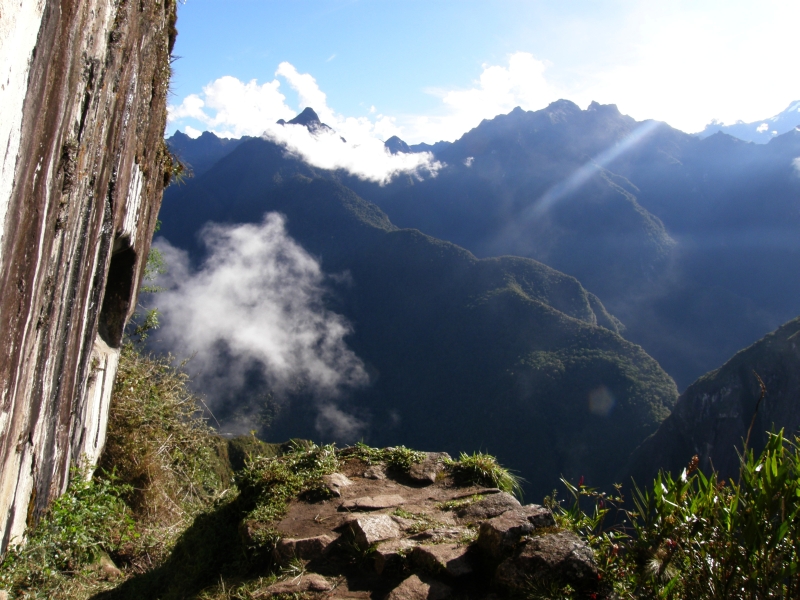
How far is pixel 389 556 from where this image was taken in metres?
3.25

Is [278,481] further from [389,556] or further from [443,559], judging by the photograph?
[443,559]

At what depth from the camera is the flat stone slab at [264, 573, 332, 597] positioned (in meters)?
3.04

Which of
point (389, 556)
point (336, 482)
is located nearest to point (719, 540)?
point (389, 556)

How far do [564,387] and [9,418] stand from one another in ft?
286

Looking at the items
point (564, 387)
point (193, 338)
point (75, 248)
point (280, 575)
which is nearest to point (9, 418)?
point (75, 248)

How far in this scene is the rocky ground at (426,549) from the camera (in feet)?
9.14

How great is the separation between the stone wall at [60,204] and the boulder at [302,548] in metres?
1.70

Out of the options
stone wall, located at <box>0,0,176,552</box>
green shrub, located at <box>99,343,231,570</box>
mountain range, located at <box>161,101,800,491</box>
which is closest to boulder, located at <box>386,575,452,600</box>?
stone wall, located at <box>0,0,176,552</box>

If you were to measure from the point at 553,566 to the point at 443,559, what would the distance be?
686mm

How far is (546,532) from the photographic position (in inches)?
122

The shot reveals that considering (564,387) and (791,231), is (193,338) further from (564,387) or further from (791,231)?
(791,231)

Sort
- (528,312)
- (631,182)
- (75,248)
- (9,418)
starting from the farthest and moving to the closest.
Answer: (631,182) → (528,312) → (75,248) → (9,418)

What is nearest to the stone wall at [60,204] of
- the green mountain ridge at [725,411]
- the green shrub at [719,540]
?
the green shrub at [719,540]

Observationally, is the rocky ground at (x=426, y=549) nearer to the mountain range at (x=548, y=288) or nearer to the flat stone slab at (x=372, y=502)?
the flat stone slab at (x=372, y=502)
